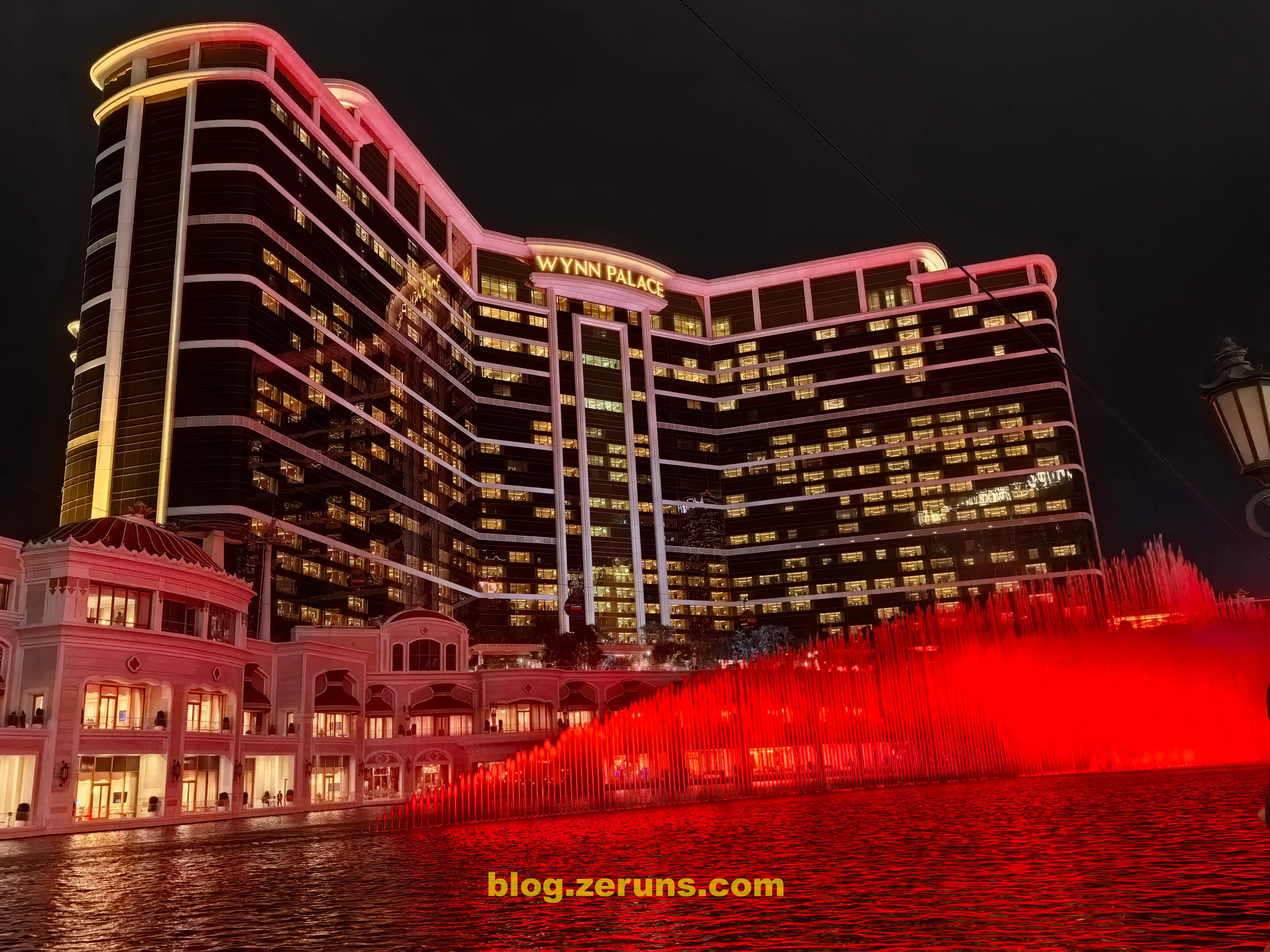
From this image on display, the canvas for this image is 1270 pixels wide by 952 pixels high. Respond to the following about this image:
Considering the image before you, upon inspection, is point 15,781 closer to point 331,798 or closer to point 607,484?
point 331,798

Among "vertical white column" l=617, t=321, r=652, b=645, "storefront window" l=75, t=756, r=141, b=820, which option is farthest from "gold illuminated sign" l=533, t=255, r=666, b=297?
"storefront window" l=75, t=756, r=141, b=820

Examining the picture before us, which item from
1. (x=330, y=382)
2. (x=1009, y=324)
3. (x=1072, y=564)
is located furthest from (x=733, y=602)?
(x=330, y=382)

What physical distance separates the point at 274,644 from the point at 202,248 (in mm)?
50064

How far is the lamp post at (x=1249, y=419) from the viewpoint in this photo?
6.96 meters

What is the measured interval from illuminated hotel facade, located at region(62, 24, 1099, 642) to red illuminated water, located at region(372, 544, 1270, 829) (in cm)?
4714

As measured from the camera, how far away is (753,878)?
13.1 meters

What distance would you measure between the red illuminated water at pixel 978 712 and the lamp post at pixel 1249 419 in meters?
34.0

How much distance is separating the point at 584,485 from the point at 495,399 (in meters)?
18.4

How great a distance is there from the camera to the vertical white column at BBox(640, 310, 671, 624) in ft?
492

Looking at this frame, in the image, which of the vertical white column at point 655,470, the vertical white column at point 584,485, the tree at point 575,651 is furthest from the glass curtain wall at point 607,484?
the tree at point 575,651

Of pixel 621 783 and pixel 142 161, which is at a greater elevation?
pixel 142 161

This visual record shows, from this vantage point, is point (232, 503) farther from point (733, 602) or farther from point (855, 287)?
point (855, 287)

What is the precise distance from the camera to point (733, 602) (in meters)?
156

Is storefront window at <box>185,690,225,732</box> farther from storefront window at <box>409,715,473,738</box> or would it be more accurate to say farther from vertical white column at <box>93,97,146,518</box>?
vertical white column at <box>93,97,146,518</box>
